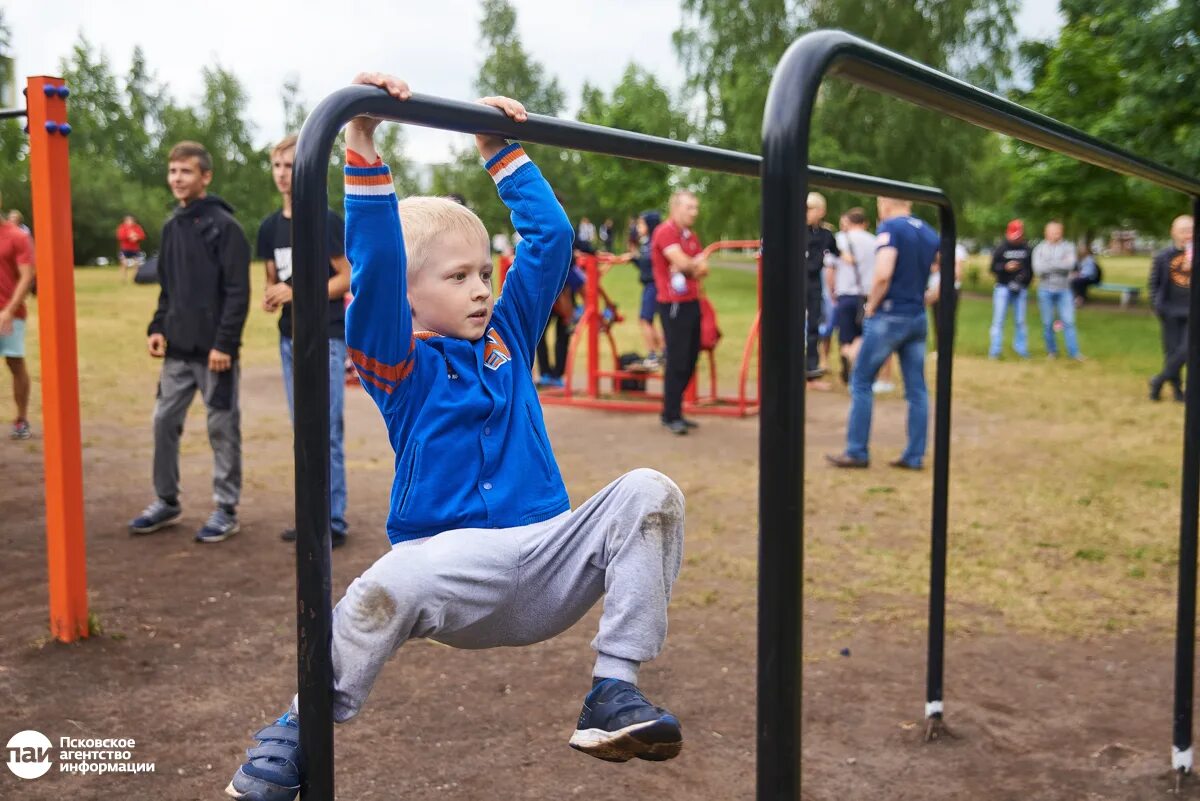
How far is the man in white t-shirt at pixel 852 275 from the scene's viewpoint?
10.4 m

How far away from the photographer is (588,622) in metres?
4.62

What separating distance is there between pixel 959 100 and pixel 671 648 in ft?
9.74

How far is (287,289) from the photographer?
4625 mm

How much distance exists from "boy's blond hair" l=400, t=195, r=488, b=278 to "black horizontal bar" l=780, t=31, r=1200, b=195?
0.73 meters

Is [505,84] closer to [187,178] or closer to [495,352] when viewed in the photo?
[187,178]

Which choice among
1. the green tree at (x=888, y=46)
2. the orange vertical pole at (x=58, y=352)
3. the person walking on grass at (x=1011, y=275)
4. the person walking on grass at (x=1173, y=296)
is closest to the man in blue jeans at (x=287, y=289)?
the orange vertical pole at (x=58, y=352)

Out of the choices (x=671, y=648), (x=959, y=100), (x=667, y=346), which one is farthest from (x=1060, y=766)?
(x=667, y=346)

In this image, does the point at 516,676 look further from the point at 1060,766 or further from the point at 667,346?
the point at 667,346

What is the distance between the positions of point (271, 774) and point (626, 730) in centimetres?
48

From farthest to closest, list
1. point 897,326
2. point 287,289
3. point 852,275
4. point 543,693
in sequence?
point 852,275
point 897,326
point 287,289
point 543,693

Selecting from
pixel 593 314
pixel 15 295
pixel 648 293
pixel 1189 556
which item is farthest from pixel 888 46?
pixel 1189 556

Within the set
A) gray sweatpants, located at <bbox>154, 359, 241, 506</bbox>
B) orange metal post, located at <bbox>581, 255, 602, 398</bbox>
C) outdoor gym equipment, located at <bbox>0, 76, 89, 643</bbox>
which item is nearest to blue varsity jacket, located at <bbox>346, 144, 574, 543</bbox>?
outdoor gym equipment, located at <bbox>0, 76, 89, 643</bbox>

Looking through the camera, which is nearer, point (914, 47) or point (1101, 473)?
point (1101, 473)

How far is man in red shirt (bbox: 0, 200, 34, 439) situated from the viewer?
24.0 ft
